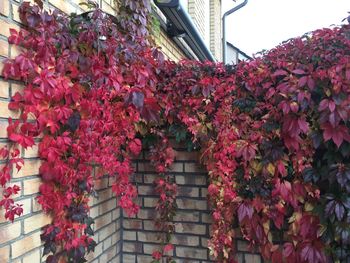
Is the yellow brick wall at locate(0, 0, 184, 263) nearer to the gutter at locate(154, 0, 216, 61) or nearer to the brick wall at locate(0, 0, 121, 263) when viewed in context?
the brick wall at locate(0, 0, 121, 263)

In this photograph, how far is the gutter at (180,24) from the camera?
11.2ft

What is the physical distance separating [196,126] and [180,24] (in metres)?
1.95

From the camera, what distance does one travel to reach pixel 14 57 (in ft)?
5.35

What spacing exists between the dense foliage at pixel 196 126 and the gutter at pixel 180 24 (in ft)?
2.81

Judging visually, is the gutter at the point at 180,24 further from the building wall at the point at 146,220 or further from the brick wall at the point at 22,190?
the brick wall at the point at 22,190

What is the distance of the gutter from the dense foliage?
0.86 m

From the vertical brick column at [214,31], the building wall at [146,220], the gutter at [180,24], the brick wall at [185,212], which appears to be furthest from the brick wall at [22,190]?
the vertical brick column at [214,31]

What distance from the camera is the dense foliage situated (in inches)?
69.2

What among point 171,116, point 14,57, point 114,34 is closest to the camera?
point 14,57

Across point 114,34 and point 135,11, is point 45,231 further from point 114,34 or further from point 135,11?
point 135,11

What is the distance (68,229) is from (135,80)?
3.11 feet

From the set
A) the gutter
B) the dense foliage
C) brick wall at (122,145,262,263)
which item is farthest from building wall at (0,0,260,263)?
the gutter

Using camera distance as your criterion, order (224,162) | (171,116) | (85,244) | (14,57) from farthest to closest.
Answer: (171,116), (224,162), (85,244), (14,57)

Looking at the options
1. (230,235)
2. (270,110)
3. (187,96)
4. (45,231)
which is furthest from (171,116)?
(45,231)
